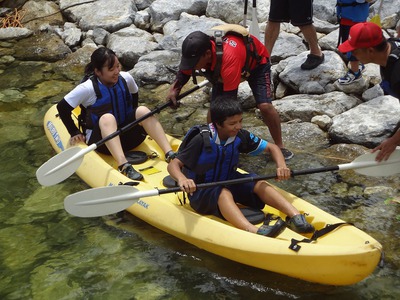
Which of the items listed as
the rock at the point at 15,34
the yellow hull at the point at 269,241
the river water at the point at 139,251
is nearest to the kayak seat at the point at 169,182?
the yellow hull at the point at 269,241

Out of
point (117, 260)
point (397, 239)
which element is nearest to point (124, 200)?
point (117, 260)

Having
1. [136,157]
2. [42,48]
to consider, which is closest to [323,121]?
[136,157]

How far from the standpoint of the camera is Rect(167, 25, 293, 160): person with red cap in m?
4.67

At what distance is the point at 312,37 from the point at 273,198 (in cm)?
296

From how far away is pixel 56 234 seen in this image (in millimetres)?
4895

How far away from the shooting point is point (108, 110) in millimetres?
5387

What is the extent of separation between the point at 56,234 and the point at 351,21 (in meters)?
3.90

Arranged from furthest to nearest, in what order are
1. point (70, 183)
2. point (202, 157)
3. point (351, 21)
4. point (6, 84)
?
point (6, 84) < point (351, 21) < point (70, 183) < point (202, 157)

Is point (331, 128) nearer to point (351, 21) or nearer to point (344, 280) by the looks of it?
point (351, 21)

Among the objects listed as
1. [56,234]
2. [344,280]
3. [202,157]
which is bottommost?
[56,234]

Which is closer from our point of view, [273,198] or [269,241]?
[269,241]

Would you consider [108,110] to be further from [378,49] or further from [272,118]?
[378,49]

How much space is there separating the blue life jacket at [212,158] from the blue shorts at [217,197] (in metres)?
0.10

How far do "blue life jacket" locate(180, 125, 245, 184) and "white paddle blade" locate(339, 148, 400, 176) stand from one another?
814 mm
